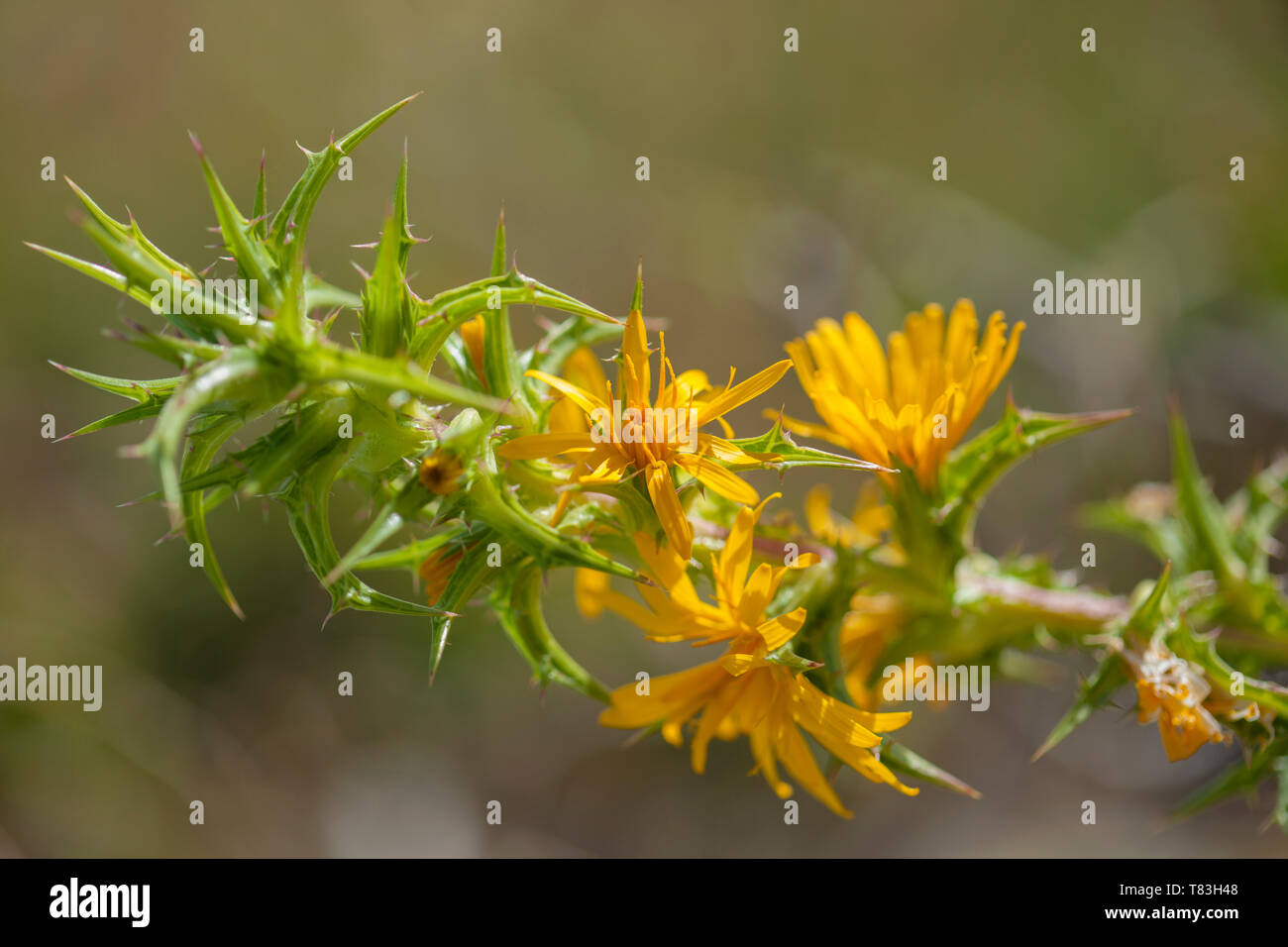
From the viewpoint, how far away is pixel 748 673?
7.74ft

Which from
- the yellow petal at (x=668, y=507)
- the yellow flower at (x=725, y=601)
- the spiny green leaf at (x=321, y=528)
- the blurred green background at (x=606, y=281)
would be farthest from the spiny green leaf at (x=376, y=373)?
the blurred green background at (x=606, y=281)

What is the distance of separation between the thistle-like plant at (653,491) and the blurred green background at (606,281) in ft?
11.7

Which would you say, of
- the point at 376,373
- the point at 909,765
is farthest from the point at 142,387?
the point at 909,765

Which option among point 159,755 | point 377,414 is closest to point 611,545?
point 377,414

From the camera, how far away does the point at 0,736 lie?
6.04m

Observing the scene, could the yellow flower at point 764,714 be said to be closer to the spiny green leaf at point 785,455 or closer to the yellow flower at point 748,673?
the yellow flower at point 748,673

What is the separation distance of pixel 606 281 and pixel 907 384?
14.8 ft

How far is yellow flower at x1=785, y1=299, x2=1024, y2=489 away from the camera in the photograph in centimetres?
252

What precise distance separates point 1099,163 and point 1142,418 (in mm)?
2100

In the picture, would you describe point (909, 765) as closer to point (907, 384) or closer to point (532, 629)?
point (532, 629)

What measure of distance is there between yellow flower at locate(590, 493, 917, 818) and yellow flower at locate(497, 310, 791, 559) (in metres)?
0.12

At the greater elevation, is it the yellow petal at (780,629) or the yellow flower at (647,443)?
the yellow flower at (647,443)

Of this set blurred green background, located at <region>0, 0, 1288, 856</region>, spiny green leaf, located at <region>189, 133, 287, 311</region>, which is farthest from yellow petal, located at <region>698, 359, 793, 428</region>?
blurred green background, located at <region>0, 0, 1288, 856</region>

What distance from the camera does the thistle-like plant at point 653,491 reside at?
178 centimetres
